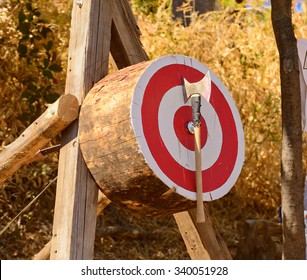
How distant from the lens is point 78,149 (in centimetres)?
333

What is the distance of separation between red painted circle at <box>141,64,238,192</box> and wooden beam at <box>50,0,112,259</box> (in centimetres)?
34

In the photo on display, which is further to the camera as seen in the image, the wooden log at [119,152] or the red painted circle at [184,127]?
the red painted circle at [184,127]

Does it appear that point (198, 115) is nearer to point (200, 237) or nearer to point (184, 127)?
point (184, 127)

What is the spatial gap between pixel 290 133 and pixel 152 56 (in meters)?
2.70

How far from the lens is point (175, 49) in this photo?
6.75m

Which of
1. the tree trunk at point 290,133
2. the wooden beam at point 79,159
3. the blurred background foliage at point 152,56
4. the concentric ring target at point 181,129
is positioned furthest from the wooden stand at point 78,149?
the blurred background foliage at point 152,56

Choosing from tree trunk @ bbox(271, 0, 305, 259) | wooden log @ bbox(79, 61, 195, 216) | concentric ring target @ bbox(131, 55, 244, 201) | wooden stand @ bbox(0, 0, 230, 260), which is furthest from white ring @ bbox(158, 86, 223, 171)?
tree trunk @ bbox(271, 0, 305, 259)

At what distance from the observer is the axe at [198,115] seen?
3223 mm

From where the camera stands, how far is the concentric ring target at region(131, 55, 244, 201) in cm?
314

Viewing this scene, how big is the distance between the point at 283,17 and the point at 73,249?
166cm

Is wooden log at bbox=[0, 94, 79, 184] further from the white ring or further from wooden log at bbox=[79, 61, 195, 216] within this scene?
the white ring

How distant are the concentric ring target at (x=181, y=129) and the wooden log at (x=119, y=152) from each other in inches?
1.4

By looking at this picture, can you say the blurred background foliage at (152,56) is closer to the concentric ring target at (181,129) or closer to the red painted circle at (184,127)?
the concentric ring target at (181,129)

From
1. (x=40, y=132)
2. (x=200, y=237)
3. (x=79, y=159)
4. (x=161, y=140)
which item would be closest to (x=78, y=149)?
(x=79, y=159)
